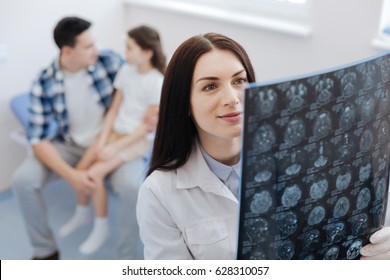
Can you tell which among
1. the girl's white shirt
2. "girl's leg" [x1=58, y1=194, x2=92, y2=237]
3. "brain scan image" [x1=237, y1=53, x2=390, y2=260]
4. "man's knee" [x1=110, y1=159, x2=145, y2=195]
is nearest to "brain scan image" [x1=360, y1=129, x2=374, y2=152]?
"brain scan image" [x1=237, y1=53, x2=390, y2=260]

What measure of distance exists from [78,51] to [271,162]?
5.95 feet

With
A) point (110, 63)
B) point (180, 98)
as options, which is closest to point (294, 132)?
point (180, 98)

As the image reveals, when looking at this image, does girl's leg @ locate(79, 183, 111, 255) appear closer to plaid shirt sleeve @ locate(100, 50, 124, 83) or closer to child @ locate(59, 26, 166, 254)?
child @ locate(59, 26, 166, 254)

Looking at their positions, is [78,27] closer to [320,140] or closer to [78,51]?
[78,51]

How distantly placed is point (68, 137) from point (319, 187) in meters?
1.92

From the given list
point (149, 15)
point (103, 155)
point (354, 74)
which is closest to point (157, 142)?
point (354, 74)

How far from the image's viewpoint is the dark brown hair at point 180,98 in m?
1.25

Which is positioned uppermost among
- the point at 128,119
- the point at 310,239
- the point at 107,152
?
the point at 310,239

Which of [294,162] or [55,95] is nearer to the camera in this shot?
[294,162]

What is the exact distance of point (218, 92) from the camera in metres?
1.20

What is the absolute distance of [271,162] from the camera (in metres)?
0.97

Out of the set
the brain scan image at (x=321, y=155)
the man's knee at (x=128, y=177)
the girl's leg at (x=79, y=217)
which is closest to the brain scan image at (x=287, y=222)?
the brain scan image at (x=321, y=155)

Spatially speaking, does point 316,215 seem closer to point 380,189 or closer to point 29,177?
point 380,189

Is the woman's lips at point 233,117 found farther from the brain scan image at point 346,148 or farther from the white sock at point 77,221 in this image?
the white sock at point 77,221
